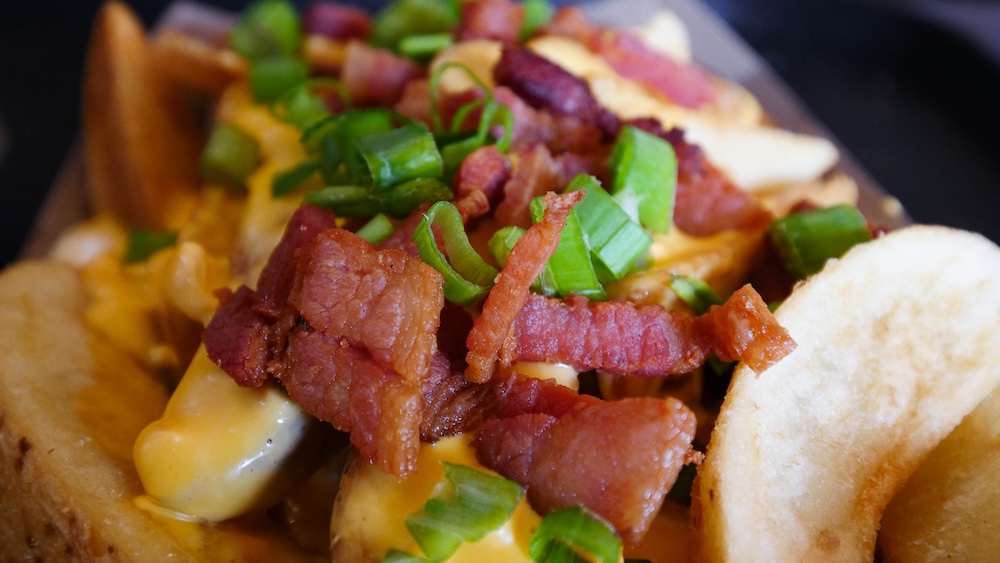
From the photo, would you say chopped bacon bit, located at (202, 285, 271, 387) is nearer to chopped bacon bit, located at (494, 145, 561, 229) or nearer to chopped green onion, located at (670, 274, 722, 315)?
chopped bacon bit, located at (494, 145, 561, 229)

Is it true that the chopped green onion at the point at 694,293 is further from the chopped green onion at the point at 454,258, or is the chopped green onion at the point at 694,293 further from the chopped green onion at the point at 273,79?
the chopped green onion at the point at 273,79

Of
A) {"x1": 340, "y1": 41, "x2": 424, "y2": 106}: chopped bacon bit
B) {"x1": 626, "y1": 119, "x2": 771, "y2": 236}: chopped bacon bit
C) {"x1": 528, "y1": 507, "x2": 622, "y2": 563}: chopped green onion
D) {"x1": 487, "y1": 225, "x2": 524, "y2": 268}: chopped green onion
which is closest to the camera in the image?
{"x1": 528, "y1": 507, "x2": 622, "y2": 563}: chopped green onion

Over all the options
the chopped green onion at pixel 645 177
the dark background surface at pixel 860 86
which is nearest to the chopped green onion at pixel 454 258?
the chopped green onion at pixel 645 177

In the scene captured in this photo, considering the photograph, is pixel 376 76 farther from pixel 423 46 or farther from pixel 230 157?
pixel 230 157

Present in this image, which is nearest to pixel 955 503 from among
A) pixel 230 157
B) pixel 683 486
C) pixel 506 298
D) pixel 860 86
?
pixel 683 486

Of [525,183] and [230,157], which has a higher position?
[525,183]

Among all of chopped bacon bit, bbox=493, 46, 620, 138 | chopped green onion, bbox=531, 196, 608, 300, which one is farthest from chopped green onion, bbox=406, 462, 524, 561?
chopped bacon bit, bbox=493, 46, 620, 138
